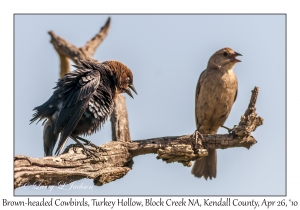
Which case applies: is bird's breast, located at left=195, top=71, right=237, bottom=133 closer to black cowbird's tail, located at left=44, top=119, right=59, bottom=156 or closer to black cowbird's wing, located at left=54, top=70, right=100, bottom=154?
black cowbird's wing, located at left=54, top=70, right=100, bottom=154

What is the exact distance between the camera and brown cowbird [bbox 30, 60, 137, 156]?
5902 millimetres

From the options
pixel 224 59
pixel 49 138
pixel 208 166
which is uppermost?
pixel 224 59

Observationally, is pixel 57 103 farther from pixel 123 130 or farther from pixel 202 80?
pixel 202 80

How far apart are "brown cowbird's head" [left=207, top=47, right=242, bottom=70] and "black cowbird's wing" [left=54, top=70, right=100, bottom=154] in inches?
94.1

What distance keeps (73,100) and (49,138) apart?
2.11 feet

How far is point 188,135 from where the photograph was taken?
647 centimetres

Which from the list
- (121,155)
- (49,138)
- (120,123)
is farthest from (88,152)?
(120,123)

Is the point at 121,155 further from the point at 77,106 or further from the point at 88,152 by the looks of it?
the point at 77,106

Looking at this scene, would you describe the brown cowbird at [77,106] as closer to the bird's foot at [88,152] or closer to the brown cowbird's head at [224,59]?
the bird's foot at [88,152]

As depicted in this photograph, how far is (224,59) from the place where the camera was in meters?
7.75

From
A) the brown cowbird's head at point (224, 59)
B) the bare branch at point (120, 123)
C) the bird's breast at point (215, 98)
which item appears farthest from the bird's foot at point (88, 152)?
the brown cowbird's head at point (224, 59)

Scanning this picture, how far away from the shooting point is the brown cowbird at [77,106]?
5.90 m
